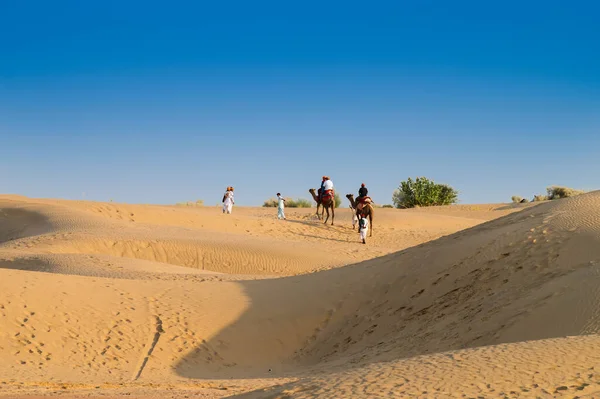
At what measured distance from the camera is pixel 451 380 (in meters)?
5.67

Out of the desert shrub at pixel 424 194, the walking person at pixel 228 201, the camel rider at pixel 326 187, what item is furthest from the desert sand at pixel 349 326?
the desert shrub at pixel 424 194

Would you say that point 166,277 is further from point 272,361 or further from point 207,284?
point 272,361

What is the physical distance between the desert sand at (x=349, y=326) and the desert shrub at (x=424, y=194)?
38895mm

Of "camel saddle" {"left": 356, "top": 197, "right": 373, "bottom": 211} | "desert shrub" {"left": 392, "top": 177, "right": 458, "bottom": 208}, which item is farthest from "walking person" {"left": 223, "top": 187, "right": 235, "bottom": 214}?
"desert shrub" {"left": 392, "top": 177, "right": 458, "bottom": 208}

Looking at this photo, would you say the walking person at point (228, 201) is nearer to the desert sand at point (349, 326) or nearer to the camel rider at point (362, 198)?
the camel rider at point (362, 198)

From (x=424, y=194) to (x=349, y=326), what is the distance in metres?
43.8

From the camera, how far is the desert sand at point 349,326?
19.8ft

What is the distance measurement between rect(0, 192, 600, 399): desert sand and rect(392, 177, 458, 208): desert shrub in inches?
1531

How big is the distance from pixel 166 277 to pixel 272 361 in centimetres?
611

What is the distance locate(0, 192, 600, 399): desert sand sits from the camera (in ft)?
19.8

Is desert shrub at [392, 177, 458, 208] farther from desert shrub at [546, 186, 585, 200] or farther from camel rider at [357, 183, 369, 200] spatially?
camel rider at [357, 183, 369, 200]

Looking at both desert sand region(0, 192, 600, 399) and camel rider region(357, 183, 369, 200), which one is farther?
camel rider region(357, 183, 369, 200)

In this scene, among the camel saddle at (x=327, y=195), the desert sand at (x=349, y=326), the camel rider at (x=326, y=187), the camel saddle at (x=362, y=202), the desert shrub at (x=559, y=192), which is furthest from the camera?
the desert shrub at (x=559, y=192)

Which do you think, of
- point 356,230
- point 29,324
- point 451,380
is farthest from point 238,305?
point 356,230
